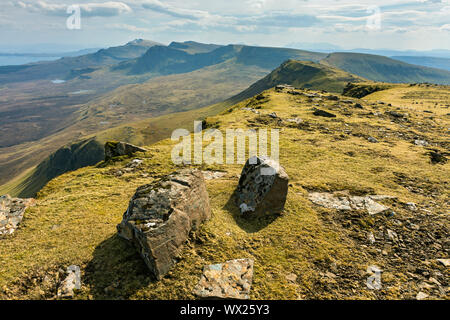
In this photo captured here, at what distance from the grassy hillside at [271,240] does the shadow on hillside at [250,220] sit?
0.07 meters

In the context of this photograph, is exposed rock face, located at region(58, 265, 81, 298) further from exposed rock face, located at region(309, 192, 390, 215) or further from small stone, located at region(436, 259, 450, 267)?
small stone, located at region(436, 259, 450, 267)

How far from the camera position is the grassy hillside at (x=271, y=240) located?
36.8ft

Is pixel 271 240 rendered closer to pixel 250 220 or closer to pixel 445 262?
pixel 250 220

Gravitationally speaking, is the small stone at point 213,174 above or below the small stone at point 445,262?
above

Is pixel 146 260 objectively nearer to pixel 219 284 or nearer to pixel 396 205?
pixel 219 284

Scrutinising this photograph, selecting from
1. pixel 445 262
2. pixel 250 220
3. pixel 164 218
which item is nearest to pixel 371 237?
A: pixel 445 262

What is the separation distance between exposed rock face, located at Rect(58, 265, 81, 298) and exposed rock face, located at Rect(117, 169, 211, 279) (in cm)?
264

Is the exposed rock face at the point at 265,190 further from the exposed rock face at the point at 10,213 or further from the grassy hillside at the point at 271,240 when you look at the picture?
the exposed rock face at the point at 10,213

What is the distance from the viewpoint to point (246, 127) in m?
42.4

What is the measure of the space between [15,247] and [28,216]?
3.89 m

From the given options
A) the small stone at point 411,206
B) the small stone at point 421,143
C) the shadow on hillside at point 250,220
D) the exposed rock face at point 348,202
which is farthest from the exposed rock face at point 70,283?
the small stone at point 421,143

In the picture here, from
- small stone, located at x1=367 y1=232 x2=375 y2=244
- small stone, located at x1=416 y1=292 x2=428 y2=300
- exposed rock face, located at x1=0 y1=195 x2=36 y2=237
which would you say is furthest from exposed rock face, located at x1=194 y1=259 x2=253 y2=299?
exposed rock face, located at x1=0 y1=195 x2=36 y2=237
